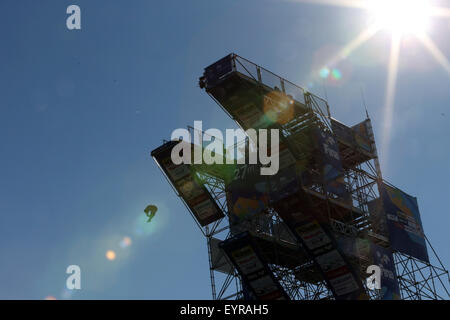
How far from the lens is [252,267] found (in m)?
56.7

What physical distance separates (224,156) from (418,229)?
17716 mm

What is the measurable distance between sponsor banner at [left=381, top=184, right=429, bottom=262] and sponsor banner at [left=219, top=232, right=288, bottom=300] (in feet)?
37.0

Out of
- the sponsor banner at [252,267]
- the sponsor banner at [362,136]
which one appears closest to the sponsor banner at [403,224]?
the sponsor banner at [362,136]

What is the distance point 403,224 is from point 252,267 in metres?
14.4

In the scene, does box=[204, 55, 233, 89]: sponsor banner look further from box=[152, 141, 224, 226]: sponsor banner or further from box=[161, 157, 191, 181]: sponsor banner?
box=[161, 157, 191, 181]: sponsor banner

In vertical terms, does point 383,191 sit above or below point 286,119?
below

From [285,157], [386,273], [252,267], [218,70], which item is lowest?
[386,273]

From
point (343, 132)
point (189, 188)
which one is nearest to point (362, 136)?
point (343, 132)

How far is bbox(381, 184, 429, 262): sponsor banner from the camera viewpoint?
61531mm

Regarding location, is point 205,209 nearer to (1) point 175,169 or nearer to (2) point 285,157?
(1) point 175,169

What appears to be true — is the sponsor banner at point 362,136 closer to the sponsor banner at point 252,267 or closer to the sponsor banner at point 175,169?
the sponsor banner at point 252,267
